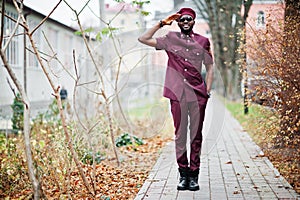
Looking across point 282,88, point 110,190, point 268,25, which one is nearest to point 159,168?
point 110,190

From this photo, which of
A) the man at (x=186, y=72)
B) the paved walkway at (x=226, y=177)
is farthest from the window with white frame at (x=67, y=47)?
the man at (x=186, y=72)

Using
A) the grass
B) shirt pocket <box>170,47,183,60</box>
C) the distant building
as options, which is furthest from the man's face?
the distant building

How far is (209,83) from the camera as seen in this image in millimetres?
5730

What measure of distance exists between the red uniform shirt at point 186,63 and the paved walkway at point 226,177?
103 centimetres

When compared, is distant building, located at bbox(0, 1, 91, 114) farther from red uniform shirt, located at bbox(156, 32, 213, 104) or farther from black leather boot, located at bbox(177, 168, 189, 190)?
black leather boot, located at bbox(177, 168, 189, 190)

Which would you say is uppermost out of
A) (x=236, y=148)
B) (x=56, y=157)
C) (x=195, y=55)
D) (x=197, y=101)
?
(x=195, y=55)

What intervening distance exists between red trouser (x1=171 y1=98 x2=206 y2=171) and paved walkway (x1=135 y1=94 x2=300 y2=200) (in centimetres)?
37

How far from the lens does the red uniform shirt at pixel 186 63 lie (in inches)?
219

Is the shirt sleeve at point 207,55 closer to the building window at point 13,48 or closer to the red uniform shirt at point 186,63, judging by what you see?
the red uniform shirt at point 186,63

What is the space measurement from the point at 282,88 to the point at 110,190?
253 cm

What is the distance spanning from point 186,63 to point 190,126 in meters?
0.70

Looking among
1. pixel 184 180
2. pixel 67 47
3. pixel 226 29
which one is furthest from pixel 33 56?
pixel 184 180

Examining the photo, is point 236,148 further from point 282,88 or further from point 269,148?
point 282,88

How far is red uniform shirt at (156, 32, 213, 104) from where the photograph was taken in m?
5.56
